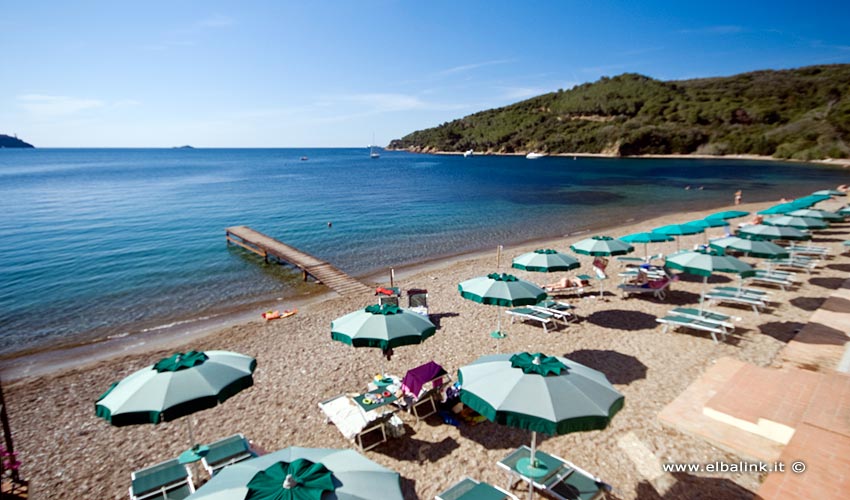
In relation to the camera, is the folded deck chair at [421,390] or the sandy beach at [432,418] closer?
the sandy beach at [432,418]

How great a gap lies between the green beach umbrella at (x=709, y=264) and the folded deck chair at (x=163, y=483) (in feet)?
38.5

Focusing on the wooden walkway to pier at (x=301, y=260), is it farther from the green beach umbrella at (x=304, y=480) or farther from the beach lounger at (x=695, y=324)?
the green beach umbrella at (x=304, y=480)

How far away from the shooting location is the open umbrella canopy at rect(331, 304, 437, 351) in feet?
25.0

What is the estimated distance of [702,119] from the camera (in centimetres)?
13738

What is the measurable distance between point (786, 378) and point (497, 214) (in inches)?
1271

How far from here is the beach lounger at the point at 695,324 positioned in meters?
10.4

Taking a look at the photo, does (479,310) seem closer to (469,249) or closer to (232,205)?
(469,249)

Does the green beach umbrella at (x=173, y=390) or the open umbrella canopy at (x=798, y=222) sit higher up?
the open umbrella canopy at (x=798, y=222)

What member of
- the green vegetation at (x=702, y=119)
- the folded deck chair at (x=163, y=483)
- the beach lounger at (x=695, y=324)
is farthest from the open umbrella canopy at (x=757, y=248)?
the green vegetation at (x=702, y=119)

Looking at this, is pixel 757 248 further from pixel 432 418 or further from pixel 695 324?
pixel 432 418

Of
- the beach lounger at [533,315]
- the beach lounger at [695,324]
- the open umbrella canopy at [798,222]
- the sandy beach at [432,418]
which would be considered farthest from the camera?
the open umbrella canopy at [798,222]

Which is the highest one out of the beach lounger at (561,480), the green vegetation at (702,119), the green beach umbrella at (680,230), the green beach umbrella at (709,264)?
the green vegetation at (702,119)

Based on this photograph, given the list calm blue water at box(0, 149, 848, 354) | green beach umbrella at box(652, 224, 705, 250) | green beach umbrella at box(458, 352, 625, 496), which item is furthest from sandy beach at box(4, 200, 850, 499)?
calm blue water at box(0, 149, 848, 354)

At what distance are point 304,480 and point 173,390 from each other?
11.2 feet
